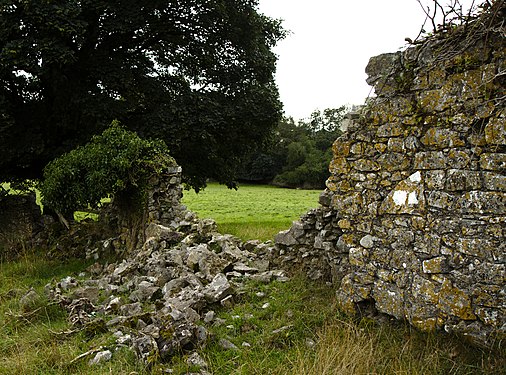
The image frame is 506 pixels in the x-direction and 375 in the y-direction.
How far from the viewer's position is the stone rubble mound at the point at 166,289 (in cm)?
500

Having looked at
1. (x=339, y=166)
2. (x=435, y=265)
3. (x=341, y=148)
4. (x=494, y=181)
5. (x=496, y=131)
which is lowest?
(x=435, y=265)

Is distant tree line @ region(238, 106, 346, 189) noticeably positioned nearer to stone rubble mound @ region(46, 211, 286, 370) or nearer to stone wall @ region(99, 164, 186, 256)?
stone wall @ region(99, 164, 186, 256)

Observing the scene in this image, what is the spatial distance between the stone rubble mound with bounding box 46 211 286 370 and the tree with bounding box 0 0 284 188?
14.3 feet

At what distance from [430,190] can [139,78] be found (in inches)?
436

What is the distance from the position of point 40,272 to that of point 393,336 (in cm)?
834

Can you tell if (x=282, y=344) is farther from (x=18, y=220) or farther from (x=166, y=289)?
(x=18, y=220)

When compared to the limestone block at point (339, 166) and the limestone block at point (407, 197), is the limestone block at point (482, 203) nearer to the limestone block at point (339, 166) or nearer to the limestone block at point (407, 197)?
the limestone block at point (407, 197)

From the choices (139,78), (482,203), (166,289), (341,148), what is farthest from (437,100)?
(139,78)

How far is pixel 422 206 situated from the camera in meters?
4.78

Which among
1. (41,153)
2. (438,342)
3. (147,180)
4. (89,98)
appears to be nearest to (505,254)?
(438,342)

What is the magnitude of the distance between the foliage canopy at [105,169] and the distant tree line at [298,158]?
26.9 m

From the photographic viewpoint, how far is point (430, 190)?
473cm

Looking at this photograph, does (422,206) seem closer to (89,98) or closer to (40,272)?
(40,272)

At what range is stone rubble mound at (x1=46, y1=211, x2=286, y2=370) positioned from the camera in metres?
5.00
